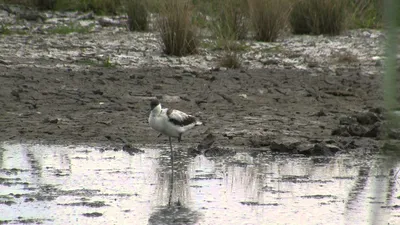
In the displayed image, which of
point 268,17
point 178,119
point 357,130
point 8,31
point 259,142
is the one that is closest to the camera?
point 178,119

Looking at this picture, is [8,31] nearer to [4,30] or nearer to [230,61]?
[4,30]

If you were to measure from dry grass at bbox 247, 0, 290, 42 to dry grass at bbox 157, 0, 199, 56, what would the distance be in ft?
4.86

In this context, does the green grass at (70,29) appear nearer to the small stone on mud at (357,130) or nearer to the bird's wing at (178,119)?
the small stone on mud at (357,130)

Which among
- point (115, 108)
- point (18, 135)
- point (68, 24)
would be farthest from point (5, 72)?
point (68, 24)

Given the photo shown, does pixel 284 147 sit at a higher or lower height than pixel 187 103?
lower

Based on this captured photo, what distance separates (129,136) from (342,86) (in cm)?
435

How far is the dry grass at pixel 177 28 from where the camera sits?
42.3 ft

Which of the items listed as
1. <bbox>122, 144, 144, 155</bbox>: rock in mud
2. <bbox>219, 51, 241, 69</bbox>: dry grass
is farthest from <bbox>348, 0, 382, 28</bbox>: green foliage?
<bbox>122, 144, 144, 155</bbox>: rock in mud

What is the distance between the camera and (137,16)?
49.5ft

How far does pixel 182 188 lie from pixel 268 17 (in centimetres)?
825

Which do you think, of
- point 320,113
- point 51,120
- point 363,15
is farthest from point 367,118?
point 363,15

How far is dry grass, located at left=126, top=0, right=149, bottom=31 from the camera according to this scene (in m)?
15.0

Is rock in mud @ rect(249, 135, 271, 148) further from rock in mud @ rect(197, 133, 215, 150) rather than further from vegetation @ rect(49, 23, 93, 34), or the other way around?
vegetation @ rect(49, 23, 93, 34)

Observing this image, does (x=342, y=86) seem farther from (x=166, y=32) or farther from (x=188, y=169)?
(x=188, y=169)
